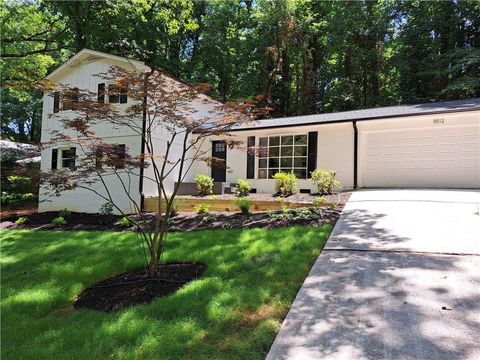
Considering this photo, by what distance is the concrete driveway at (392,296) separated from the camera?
275cm

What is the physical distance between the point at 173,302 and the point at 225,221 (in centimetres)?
437

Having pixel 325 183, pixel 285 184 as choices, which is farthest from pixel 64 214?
pixel 325 183

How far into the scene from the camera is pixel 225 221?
819 centimetres

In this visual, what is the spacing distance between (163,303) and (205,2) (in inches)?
1013

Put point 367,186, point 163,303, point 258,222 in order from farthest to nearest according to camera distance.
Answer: point 367,186, point 258,222, point 163,303

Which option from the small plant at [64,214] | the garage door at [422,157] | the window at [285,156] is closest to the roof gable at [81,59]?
the small plant at [64,214]

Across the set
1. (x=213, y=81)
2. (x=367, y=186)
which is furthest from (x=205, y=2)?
(x=367, y=186)

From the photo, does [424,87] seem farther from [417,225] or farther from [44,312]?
[44,312]

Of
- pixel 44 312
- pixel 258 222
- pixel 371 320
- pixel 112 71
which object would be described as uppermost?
pixel 112 71

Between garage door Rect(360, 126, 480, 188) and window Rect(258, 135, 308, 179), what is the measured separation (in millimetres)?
2144

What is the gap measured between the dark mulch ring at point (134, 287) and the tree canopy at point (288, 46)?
11.8 metres

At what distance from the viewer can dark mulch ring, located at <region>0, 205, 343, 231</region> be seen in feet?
23.6

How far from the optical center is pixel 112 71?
5027 millimetres

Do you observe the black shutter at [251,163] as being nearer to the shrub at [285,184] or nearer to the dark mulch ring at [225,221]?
the shrub at [285,184]
